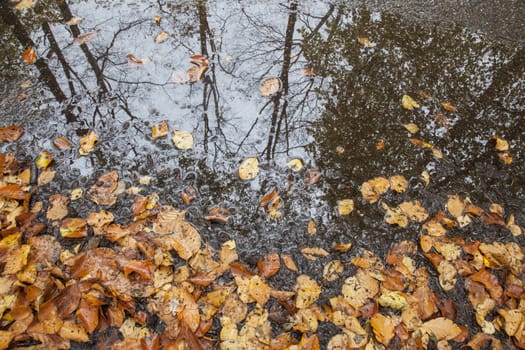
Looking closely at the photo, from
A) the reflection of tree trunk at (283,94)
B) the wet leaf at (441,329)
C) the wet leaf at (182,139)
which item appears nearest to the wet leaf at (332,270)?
the wet leaf at (441,329)

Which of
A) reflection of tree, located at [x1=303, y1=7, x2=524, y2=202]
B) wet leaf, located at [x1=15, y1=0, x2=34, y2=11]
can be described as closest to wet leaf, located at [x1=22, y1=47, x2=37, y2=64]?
wet leaf, located at [x1=15, y1=0, x2=34, y2=11]

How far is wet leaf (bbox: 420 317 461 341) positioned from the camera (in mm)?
1890

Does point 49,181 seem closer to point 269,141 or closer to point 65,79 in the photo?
point 65,79

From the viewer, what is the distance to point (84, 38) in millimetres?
3338

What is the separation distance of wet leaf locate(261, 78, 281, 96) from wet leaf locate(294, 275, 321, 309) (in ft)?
5.21

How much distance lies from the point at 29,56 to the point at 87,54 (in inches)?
18.5

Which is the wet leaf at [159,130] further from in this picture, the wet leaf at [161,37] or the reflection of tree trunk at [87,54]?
the wet leaf at [161,37]

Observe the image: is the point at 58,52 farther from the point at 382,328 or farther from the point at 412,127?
the point at 382,328

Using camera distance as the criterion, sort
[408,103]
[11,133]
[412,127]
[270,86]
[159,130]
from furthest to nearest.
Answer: [270,86]
[408,103]
[412,127]
[159,130]
[11,133]

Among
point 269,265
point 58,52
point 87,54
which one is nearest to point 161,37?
point 87,54

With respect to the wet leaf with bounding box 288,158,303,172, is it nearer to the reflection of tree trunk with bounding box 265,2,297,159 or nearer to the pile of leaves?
the reflection of tree trunk with bounding box 265,2,297,159

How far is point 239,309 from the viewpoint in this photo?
1923 millimetres

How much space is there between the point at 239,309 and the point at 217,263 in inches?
11.4

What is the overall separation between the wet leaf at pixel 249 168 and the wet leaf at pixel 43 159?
1.30m
